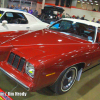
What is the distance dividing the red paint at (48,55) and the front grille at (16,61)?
0.06 meters

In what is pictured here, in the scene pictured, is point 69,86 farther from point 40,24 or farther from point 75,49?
point 40,24

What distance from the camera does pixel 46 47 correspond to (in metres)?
2.38

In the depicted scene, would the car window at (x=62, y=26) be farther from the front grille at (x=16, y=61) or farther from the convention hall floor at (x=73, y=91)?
the front grille at (x=16, y=61)

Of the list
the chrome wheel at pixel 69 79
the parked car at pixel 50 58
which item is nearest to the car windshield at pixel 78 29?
the parked car at pixel 50 58

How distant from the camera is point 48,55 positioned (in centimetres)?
204

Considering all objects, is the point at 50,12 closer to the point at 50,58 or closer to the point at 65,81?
the point at 65,81

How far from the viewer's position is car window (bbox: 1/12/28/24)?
475cm

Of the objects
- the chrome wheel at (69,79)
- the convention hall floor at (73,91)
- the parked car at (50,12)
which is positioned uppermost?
the parked car at (50,12)

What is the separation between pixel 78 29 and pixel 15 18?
2840mm

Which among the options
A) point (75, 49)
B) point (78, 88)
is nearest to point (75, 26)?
point (75, 49)

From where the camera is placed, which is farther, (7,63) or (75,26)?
(75,26)

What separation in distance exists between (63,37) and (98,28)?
3.19 feet

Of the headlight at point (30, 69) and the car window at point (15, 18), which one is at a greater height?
the car window at point (15, 18)

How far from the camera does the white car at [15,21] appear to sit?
4473 millimetres
